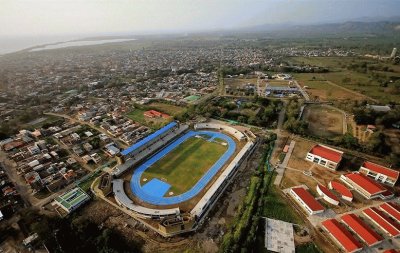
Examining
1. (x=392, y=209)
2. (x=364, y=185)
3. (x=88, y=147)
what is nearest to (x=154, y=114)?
(x=88, y=147)

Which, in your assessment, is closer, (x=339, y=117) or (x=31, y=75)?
(x=339, y=117)

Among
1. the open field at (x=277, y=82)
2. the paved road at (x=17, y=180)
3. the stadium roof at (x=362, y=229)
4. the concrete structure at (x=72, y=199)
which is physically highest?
the concrete structure at (x=72, y=199)

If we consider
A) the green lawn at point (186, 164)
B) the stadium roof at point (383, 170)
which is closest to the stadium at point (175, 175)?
the green lawn at point (186, 164)

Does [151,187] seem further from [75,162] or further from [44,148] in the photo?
[44,148]

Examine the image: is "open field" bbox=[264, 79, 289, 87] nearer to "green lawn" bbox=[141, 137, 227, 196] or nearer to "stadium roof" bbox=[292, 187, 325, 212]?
"green lawn" bbox=[141, 137, 227, 196]

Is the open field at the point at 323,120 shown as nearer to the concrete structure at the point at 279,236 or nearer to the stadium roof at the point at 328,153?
the stadium roof at the point at 328,153

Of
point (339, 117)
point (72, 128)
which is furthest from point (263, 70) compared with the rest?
point (72, 128)
